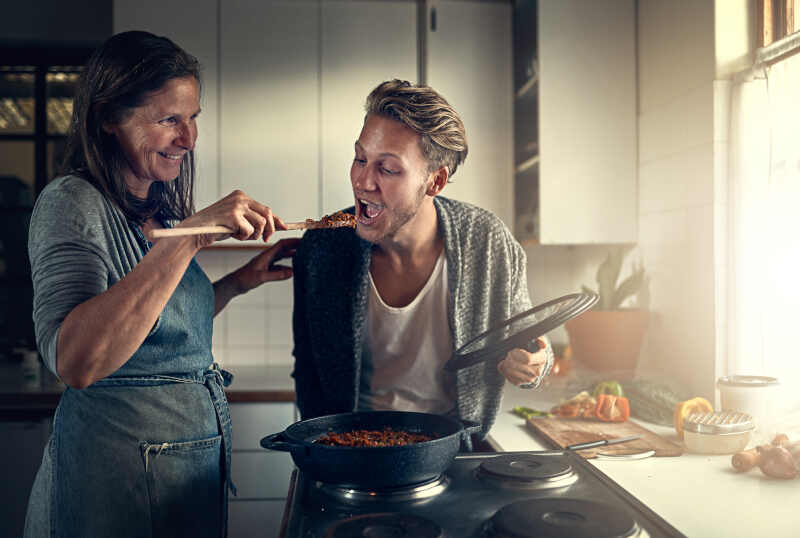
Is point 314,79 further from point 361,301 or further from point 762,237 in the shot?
point 762,237

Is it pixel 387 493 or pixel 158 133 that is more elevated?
pixel 158 133

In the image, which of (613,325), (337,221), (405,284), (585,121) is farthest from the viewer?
(585,121)

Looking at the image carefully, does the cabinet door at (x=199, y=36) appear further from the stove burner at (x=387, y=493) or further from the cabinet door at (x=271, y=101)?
the stove burner at (x=387, y=493)

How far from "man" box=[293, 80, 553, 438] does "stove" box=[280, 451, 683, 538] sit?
0.33 metres

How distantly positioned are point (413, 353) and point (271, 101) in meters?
1.56

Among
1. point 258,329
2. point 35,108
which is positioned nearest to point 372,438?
point 258,329

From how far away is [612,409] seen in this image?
1954mm

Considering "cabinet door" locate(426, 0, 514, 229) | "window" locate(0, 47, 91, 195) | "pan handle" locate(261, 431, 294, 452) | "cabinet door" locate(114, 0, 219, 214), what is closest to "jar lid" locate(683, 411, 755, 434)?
"pan handle" locate(261, 431, 294, 452)

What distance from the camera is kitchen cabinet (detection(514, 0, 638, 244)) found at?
2.64 metres

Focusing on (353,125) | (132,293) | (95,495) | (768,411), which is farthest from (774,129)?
(95,495)

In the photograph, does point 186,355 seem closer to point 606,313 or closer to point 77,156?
point 77,156

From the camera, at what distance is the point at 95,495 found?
1217mm

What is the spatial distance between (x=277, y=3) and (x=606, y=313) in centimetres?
184

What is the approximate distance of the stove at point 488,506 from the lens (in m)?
1.01
